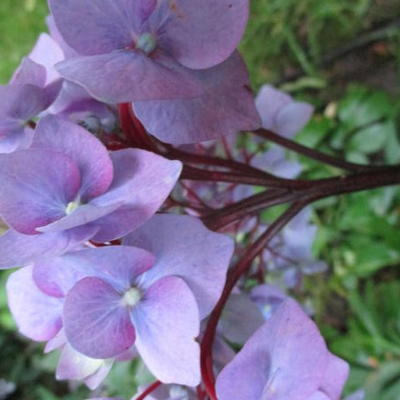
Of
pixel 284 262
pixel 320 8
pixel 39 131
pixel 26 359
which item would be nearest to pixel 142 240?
pixel 39 131

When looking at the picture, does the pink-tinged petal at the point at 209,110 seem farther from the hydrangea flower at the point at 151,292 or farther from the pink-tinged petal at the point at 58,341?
the pink-tinged petal at the point at 58,341

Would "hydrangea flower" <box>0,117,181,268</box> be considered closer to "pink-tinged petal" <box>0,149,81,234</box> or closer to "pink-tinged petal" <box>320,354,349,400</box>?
"pink-tinged petal" <box>0,149,81,234</box>

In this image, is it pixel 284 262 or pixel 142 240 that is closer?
pixel 142 240

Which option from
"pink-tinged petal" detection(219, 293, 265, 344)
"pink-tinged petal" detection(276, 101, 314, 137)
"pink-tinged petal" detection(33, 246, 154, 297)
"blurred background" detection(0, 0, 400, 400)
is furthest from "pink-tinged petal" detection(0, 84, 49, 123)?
"blurred background" detection(0, 0, 400, 400)

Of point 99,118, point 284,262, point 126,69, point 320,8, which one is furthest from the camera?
point 320,8

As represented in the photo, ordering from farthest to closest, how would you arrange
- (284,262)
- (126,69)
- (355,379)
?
(355,379), (284,262), (126,69)

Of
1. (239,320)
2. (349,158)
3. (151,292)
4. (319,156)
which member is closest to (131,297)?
(151,292)

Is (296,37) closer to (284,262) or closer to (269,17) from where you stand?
(269,17)
